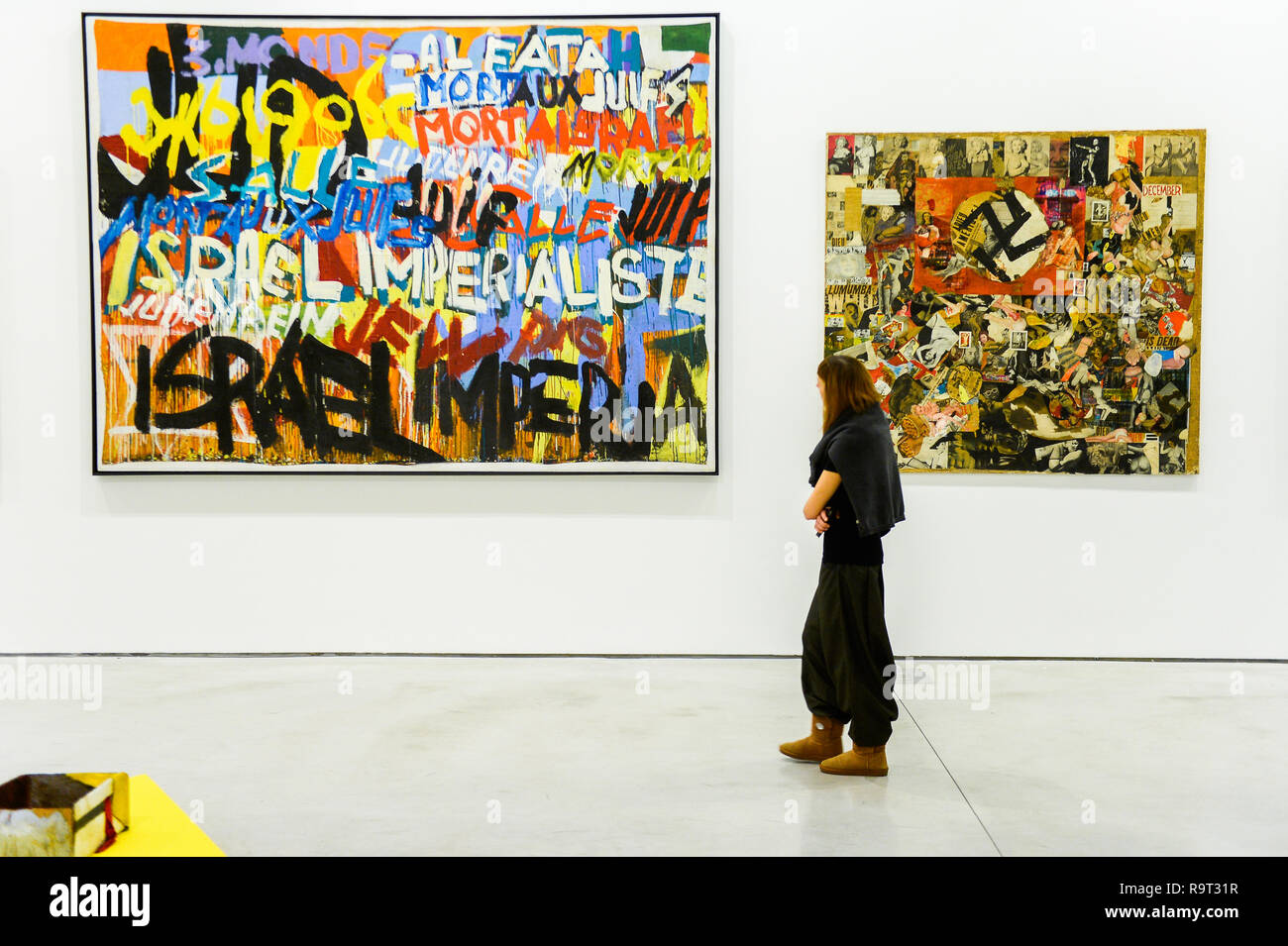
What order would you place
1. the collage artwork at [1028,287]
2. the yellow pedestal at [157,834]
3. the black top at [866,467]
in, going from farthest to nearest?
the collage artwork at [1028,287], the black top at [866,467], the yellow pedestal at [157,834]

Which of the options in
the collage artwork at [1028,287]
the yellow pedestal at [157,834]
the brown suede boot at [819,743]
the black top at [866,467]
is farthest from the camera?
the collage artwork at [1028,287]

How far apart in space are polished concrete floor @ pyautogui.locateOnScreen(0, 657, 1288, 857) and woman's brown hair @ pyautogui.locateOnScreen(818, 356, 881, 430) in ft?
4.18

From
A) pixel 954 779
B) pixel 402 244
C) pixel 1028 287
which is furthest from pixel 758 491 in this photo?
pixel 402 244

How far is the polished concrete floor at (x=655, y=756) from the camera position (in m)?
3.00

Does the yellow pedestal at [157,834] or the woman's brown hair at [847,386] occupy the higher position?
the woman's brown hair at [847,386]

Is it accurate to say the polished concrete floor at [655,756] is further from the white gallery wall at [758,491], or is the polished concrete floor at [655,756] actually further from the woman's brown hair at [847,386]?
the woman's brown hair at [847,386]

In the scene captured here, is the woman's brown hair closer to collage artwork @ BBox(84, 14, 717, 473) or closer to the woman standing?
the woman standing

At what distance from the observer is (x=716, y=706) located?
436cm

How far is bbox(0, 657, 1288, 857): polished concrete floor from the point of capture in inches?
118

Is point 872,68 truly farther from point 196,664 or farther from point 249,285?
point 196,664

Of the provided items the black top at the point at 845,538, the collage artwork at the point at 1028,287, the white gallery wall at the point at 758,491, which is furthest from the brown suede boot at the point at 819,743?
the collage artwork at the point at 1028,287

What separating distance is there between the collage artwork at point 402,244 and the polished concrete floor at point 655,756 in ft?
3.80

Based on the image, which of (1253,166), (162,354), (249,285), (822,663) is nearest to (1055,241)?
(1253,166)

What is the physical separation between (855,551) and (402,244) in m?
2.82
